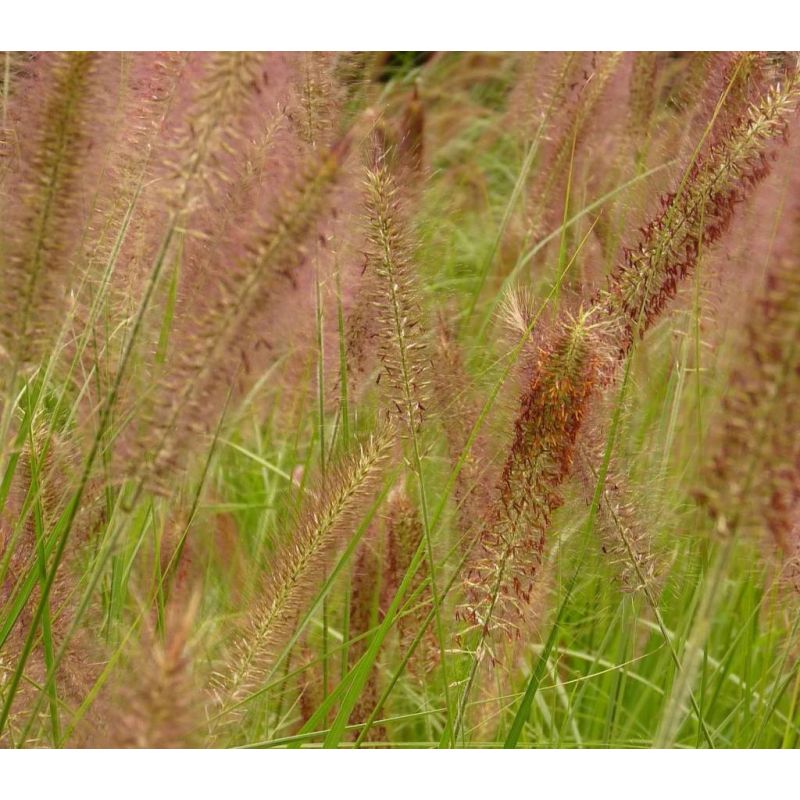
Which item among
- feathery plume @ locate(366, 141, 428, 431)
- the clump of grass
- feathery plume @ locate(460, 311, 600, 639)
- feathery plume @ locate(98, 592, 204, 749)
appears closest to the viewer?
feathery plume @ locate(98, 592, 204, 749)

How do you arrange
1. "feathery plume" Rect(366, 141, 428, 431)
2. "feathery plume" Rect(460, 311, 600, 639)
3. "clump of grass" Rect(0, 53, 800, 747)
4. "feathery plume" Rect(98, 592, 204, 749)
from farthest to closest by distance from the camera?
1. "feathery plume" Rect(366, 141, 428, 431)
2. "feathery plume" Rect(460, 311, 600, 639)
3. "clump of grass" Rect(0, 53, 800, 747)
4. "feathery plume" Rect(98, 592, 204, 749)

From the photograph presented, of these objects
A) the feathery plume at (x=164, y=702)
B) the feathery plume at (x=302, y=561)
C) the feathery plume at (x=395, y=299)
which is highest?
the feathery plume at (x=395, y=299)

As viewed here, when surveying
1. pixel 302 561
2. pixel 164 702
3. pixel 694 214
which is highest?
pixel 694 214

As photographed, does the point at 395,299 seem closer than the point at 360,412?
Yes

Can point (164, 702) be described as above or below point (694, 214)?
below

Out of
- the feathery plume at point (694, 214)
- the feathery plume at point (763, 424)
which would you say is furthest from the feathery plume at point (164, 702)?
the feathery plume at point (694, 214)

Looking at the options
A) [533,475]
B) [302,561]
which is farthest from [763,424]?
[302,561]

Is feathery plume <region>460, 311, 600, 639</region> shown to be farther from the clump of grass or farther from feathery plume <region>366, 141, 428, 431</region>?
feathery plume <region>366, 141, 428, 431</region>

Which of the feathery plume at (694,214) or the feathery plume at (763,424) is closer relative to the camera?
the feathery plume at (763,424)

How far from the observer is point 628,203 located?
190cm

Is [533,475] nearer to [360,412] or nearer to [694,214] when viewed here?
[694,214]

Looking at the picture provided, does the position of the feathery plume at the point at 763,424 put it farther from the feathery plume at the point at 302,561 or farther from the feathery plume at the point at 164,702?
the feathery plume at the point at 302,561

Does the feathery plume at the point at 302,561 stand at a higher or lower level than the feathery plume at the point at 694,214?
lower

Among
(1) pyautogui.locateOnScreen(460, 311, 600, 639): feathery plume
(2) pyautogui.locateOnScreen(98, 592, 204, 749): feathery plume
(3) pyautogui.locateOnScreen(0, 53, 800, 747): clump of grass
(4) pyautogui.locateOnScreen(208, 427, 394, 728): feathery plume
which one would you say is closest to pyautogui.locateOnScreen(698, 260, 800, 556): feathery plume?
(3) pyautogui.locateOnScreen(0, 53, 800, 747): clump of grass
